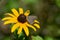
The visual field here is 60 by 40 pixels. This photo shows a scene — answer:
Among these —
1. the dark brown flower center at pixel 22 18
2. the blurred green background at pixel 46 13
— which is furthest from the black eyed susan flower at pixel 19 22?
the blurred green background at pixel 46 13

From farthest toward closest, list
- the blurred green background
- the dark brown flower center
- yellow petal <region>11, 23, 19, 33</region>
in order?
1. the blurred green background
2. the dark brown flower center
3. yellow petal <region>11, 23, 19, 33</region>

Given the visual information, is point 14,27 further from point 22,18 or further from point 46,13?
point 46,13

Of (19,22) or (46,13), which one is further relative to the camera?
(46,13)

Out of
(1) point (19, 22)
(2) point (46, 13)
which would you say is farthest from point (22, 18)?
(2) point (46, 13)

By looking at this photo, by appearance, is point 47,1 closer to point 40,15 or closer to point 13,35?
point 40,15

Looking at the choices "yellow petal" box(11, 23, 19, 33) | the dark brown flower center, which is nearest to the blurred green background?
the dark brown flower center

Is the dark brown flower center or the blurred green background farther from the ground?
the dark brown flower center

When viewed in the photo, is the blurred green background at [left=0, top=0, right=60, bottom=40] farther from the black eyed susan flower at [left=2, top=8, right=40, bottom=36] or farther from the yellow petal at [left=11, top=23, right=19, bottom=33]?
the yellow petal at [left=11, top=23, right=19, bottom=33]

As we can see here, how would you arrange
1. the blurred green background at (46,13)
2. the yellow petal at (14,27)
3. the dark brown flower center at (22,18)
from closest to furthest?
the yellow petal at (14,27) < the dark brown flower center at (22,18) < the blurred green background at (46,13)

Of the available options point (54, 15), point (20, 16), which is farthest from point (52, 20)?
point (20, 16)

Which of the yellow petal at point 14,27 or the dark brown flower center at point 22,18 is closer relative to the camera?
the yellow petal at point 14,27

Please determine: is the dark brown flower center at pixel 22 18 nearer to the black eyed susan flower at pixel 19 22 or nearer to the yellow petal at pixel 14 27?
the black eyed susan flower at pixel 19 22
